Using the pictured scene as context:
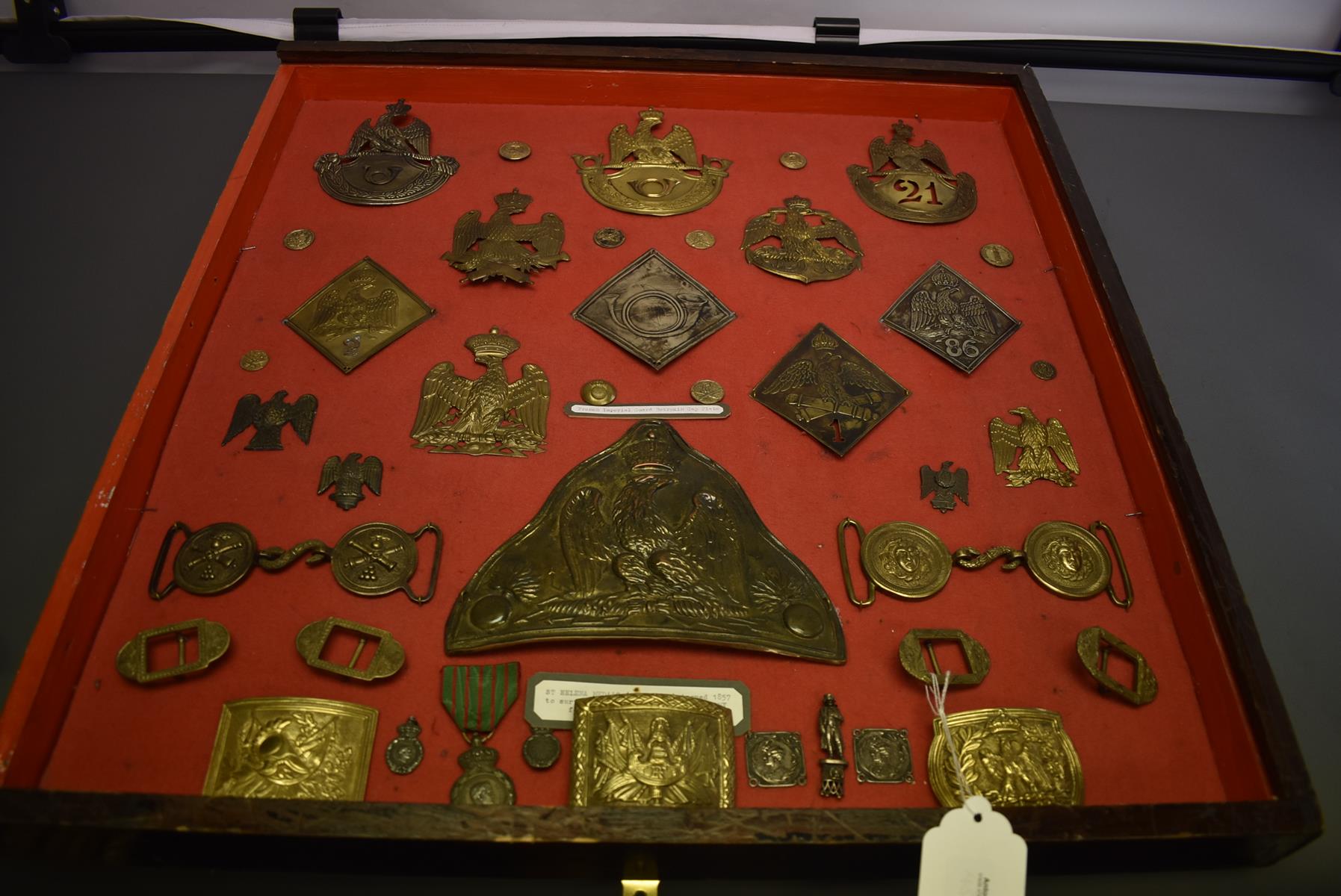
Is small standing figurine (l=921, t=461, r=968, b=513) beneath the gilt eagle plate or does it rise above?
above

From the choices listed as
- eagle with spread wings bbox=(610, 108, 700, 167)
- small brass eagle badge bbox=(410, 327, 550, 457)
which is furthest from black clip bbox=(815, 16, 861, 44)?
small brass eagle badge bbox=(410, 327, 550, 457)

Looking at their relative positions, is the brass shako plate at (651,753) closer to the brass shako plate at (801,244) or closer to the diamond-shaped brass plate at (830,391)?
the diamond-shaped brass plate at (830,391)

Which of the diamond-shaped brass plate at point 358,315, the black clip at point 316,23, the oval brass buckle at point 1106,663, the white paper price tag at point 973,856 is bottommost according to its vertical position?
the white paper price tag at point 973,856

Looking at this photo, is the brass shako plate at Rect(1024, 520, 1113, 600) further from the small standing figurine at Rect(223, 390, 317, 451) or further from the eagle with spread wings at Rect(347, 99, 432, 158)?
the eagle with spread wings at Rect(347, 99, 432, 158)

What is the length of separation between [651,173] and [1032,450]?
1916mm

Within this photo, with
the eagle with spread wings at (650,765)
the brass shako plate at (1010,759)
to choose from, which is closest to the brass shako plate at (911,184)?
the brass shako plate at (1010,759)

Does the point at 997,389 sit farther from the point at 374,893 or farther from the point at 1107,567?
the point at 374,893

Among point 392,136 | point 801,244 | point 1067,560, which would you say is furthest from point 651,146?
point 1067,560

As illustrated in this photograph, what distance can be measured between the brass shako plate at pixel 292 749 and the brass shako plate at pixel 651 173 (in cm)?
227

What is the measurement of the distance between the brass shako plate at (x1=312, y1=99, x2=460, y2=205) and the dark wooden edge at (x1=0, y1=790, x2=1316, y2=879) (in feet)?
8.07

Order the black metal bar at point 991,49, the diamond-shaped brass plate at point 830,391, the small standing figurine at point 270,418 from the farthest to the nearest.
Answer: the black metal bar at point 991,49
the diamond-shaped brass plate at point 830,391
the small standing figurine at point 270,418

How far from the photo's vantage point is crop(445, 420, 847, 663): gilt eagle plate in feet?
8.55

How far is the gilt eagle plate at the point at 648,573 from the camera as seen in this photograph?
2.61 meters

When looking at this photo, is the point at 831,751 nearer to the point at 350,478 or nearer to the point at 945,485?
the point at 945,485
